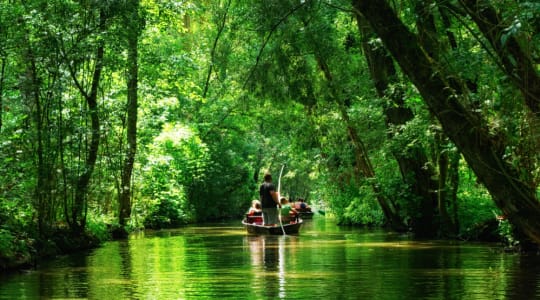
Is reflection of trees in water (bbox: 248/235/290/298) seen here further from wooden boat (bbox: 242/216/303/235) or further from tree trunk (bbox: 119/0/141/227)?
tree trunk (bbox: 119/0/141/227)

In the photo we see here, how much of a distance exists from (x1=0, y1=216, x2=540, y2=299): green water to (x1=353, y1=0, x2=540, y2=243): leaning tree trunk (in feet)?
3.56

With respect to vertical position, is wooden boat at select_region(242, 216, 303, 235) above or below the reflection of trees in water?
above

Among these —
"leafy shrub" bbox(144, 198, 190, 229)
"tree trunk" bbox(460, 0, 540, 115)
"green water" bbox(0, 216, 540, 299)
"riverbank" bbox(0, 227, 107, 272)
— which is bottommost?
"green water" bbox(0, 216, 540, 299)

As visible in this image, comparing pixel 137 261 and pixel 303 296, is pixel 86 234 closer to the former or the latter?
pixel 137 261

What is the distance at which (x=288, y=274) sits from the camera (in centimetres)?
1345

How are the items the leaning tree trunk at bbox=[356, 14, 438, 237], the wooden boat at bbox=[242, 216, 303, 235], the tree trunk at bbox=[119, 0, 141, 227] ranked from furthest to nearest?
the tree trunk at bbox=[119, 0, 141, 227] → the wooden boat at bbox=[242, 216, 303, 235] → the leaning tree trunk at bbox=[356, 14, 438, 237]

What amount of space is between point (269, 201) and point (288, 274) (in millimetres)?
12971

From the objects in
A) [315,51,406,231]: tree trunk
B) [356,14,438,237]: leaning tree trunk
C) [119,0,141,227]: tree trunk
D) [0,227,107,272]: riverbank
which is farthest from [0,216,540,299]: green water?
[119,0,141,227]: tree trunk

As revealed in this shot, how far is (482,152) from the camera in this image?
40.1 feet

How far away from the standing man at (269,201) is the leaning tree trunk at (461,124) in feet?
43.0

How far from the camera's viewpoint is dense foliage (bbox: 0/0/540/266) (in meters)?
13.0

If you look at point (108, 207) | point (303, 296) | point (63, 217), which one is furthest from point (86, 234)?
point (303, 296)

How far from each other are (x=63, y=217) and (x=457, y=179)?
36.2 ft

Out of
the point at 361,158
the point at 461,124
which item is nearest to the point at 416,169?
the point at 361,158
